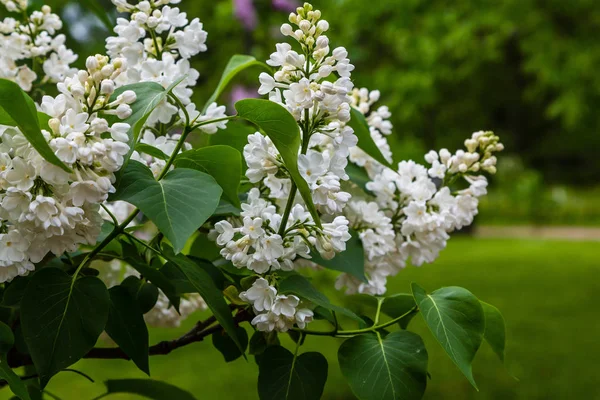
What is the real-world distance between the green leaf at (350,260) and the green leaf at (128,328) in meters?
0.20

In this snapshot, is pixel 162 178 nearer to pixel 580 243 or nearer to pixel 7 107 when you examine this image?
pixel 7 107

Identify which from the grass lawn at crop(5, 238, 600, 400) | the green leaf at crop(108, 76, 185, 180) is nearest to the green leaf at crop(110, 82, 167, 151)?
the green leaf at crop(108, 76, 185, 180)

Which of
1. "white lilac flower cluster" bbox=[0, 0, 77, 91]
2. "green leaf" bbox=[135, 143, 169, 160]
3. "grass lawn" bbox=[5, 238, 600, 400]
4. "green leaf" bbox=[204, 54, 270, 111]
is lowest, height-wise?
"grass lawn" bbox=[5, 238, 600, 400]

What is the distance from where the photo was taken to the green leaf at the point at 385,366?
2.32ft

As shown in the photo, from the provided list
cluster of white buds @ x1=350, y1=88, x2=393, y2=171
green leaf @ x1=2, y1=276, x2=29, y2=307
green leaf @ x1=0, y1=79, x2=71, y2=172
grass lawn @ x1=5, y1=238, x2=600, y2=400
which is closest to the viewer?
green leaf @ x1=0, y1=79, x2=71, y2=172

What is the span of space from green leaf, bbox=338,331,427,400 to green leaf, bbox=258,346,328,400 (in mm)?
31

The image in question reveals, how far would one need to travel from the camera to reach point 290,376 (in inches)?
29.0

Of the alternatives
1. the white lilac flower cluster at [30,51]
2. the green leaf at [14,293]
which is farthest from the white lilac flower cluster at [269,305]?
the white lilac flower cluster at [30,51]

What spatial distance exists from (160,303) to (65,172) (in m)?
0.42

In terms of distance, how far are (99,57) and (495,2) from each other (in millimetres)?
5153

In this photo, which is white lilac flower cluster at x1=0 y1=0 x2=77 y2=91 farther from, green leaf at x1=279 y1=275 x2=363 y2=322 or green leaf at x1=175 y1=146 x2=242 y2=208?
green leaf at x1=279 y1=275 x2=363 y2=322

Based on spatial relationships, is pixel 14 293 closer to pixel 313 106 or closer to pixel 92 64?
pixel 92 64

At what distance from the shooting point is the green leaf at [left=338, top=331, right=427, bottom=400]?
71cm

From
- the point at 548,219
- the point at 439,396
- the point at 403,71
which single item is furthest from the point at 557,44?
the point at 548,219
